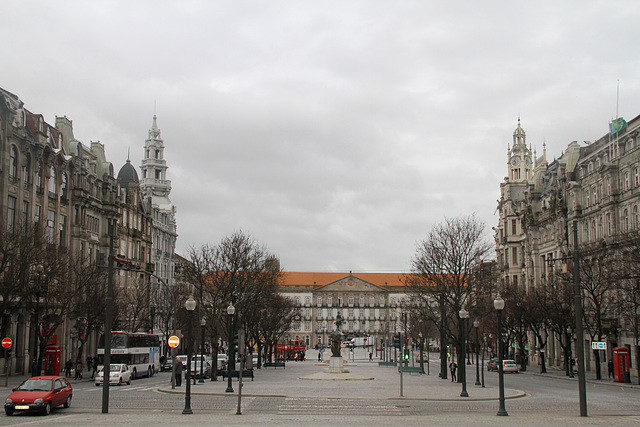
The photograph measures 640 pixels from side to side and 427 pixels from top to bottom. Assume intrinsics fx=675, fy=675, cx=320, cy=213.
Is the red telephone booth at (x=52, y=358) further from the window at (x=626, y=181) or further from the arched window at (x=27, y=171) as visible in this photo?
the window at (x=626, y=181)

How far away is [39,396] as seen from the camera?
25.5 metres

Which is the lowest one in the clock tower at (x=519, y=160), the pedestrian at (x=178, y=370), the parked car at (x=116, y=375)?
the parked car at (x=116, y=375)

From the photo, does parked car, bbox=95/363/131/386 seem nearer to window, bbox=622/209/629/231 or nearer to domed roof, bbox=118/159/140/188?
window, bbox=622/209/629/231

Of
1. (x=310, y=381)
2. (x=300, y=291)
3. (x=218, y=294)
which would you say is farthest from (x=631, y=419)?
(x=300, y=291)

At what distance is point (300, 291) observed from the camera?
198 metres

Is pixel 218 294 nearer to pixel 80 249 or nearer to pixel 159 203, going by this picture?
pixel 80 249

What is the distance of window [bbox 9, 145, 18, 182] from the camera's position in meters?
54.3

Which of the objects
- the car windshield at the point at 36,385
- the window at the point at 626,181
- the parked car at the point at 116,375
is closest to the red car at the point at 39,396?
the car windshield at the point at 36,385

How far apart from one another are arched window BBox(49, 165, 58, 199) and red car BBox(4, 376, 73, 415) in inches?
1481

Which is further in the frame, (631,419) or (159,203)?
(159,203)

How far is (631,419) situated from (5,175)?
4710 cm

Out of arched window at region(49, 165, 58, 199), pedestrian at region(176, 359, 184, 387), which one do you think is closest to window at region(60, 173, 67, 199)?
arched window at region(49, 165, 58, 199)

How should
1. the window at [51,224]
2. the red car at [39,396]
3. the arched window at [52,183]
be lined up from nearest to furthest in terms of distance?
the red car at [39,396] < the window at [51,224] < the arched window at [52,183]

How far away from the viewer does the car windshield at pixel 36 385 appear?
2625cm
